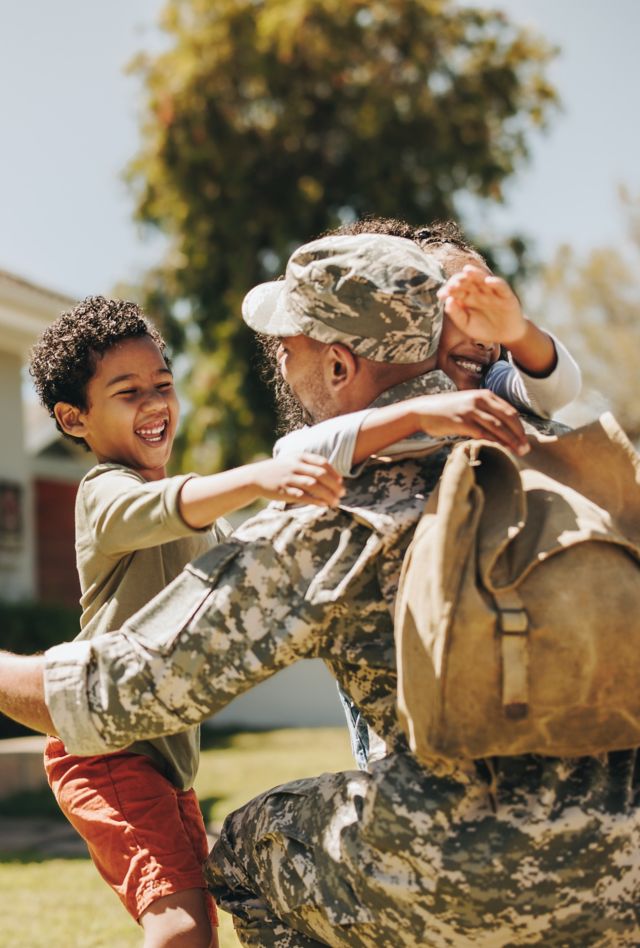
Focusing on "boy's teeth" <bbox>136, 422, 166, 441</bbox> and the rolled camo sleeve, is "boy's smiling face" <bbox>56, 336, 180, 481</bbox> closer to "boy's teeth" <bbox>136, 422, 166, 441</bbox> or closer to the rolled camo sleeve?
"boy's teeth" <bbox>136, 422, 166, 441</bbox>

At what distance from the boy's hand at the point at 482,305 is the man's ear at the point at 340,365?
0.23m

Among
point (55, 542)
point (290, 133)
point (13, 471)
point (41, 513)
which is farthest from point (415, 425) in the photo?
point (290, 133)

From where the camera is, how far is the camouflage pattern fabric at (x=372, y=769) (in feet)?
6.71

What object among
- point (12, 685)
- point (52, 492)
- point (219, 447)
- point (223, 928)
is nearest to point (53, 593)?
point (52, 492)

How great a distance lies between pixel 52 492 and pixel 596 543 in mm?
16464

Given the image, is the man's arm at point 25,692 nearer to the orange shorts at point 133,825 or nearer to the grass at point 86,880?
the orange shorts at point 133,825

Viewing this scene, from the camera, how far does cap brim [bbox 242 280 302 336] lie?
7.91 feet

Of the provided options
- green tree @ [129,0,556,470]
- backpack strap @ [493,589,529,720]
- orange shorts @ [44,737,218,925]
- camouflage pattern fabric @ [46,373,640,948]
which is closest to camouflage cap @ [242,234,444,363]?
camouflage pattern fabric @ [46,373,640,948]

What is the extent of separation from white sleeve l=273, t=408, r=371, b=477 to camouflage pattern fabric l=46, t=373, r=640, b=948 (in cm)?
8

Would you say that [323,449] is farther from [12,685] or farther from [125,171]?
[125,171]

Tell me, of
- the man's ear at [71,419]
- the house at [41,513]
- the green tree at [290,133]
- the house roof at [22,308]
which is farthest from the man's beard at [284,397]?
the green tree at [290,133]

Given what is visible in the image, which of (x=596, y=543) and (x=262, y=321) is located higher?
(x=262, y=321)

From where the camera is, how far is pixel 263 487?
218cm

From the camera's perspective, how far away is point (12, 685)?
2.36 metres
